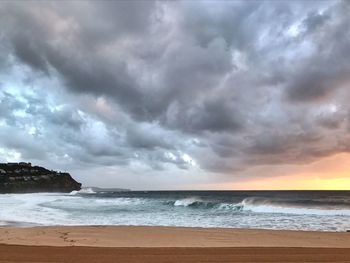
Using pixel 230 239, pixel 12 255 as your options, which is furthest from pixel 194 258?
pixel 230 239

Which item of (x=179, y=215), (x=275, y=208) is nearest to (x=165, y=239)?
(x=179, y=215)

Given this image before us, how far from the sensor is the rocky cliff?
100m

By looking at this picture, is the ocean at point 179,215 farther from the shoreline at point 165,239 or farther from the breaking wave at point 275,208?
the shoreline at point 165,239

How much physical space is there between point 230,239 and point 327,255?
4.85 m

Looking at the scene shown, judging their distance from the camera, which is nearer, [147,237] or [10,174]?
[147,237]

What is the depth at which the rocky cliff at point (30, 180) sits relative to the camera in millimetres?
100000

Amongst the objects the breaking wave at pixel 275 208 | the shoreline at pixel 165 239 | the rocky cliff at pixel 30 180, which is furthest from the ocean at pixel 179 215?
the rocky cliff at pixel 30 180

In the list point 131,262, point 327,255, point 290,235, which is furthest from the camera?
point 290,235

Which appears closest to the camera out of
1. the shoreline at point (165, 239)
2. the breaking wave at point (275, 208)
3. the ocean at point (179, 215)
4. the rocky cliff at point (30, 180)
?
the shoreline at point (165, 239)

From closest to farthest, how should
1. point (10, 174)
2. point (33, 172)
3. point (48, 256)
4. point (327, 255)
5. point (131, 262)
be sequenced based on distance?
point (131, 262), point (48, 256), point (327, 255), point (10, 174), point (33, 172)

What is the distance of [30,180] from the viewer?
10800cm

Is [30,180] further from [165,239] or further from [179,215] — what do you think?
[165,239]

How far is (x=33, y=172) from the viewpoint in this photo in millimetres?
125938

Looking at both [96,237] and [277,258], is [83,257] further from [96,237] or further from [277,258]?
[96,237]
